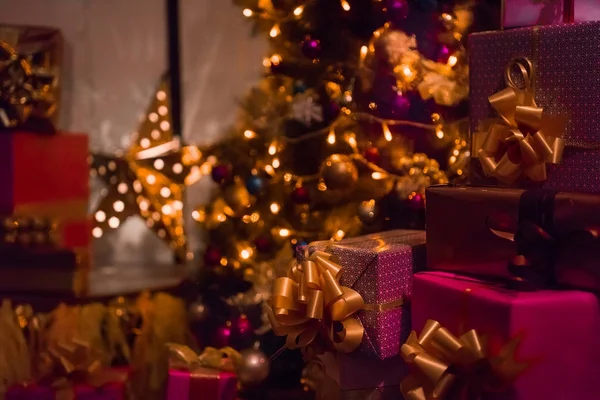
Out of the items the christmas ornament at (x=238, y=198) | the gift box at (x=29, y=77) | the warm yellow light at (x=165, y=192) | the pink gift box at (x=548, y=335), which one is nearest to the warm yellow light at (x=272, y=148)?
the christmas ornament at (x=238, y=198)

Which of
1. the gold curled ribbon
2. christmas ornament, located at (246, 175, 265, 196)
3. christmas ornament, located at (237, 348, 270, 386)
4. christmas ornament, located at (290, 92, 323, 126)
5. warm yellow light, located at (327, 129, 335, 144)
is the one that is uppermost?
christmas ornament, located at (290, 92, 323, 126)

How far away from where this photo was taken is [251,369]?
176 centimetres

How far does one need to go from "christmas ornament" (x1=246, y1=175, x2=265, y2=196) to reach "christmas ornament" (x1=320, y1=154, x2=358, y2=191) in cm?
22

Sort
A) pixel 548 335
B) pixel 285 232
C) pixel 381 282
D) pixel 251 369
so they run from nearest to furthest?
pixel 548 335 → pixel 381 282 → pixel 251 369 → pixel 285 232

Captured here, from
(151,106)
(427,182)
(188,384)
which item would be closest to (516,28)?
(427,182)

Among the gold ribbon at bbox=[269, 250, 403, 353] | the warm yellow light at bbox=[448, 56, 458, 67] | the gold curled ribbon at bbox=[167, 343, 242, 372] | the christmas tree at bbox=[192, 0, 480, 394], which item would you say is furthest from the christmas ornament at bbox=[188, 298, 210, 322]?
the warm yellow light at bbox=[448, 56, 458, 67]

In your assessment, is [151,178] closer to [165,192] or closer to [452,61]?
[165,192]

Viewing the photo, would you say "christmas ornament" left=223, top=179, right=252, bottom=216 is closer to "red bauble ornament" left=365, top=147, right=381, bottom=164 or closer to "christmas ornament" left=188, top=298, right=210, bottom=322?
"christmas ornament" left=188, top=298, right=210, bottom=322

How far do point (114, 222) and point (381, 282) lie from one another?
1299mm

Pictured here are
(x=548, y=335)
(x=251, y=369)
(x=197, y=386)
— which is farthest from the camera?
(x=251, y=369)

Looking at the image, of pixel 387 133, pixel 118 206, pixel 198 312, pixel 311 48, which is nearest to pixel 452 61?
pixel 387 133

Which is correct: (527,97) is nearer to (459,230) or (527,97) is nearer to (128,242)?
(459,230)

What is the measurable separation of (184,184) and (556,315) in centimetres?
153

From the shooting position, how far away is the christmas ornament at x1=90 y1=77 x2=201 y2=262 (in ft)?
7.79
